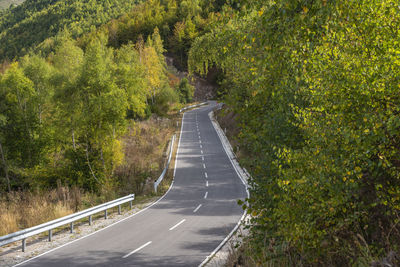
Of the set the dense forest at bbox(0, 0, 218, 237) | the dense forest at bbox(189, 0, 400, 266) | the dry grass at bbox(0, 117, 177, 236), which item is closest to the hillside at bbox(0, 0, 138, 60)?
the dense forest at bbox(0, 0, 218, 237)

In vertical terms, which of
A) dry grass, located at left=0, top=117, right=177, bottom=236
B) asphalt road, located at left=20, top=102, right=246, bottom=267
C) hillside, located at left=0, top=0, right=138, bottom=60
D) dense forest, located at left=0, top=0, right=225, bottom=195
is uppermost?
hillside, located at left=0, top=0, right=138, bottom=60

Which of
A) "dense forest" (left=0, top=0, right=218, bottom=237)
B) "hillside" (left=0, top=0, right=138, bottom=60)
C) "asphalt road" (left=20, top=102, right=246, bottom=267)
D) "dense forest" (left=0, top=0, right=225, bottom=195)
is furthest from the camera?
"hillside" (left=0, top=0, right=138, bottom=60)

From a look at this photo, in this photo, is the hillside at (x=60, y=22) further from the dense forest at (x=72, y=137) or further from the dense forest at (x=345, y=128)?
the dense forest at (x=345, y=128)

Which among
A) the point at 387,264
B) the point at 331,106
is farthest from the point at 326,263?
the point at 331,106

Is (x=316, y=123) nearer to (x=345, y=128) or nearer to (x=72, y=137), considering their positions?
(x=345, y=128)

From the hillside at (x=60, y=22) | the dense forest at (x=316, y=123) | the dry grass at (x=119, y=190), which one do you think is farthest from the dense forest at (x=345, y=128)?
the hillside at (x=60, y=22)

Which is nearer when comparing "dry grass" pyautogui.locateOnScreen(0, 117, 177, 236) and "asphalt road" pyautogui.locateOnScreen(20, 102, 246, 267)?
"asphalt road" pyautogui.locateOnScreen(20, 102, 246, 267)

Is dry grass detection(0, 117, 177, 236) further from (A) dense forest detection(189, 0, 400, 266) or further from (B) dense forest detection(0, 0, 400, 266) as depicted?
(A) dense forest detection(189, 0, 400, 266)

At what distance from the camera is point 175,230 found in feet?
41.9

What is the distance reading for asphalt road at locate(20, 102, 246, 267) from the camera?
30.7 feet

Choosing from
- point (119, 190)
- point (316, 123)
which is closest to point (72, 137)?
point (119, 190)

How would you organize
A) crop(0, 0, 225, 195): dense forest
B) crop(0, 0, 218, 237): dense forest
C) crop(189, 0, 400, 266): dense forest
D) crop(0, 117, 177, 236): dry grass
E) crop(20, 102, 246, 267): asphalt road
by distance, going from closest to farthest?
crop(189, 0, 400, 266): dense forest, crop(20, 102, 246, 267): asphalt road, crop(0, 117, 177, 236): dry grass, crop(0, 0, 218, 237): dense forest, crop(0, 0, 225, 195): dense forest

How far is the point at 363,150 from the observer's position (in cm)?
371

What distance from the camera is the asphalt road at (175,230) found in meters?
9.36
